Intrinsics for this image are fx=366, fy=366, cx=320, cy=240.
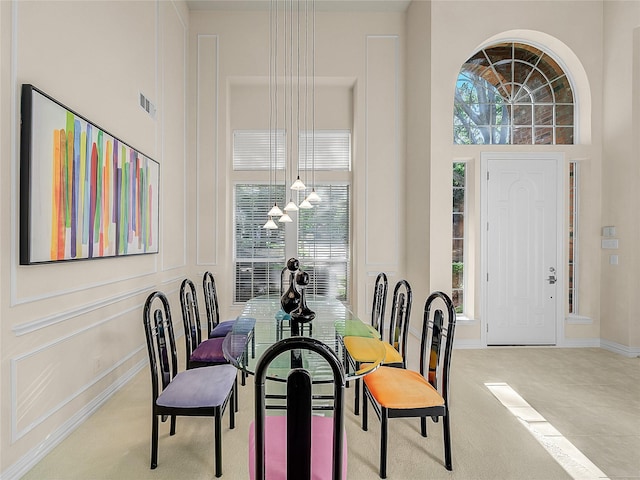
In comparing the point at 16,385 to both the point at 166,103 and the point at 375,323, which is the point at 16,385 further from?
the point at 166,103

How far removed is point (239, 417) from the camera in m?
2.57

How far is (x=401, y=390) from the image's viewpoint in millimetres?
1991

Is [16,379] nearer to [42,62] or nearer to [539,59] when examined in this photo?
[42,62]

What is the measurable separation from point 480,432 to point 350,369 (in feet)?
3.94

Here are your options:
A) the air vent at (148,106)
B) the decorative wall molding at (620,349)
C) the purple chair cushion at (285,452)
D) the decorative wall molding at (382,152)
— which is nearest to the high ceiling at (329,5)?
the decorative wall molding at (382,152)

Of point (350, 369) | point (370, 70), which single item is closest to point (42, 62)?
point (350, 369)

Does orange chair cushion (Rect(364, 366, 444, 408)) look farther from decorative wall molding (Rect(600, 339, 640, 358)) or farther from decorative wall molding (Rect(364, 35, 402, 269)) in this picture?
decorative wall molding (Rect(600, 339, 640, 358))

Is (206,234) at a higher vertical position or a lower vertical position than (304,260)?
higher

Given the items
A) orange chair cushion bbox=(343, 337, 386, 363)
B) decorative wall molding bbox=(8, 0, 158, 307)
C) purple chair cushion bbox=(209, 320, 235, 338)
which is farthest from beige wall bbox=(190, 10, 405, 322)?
decorative wall molding bbox=(8, 0, 158, 307)

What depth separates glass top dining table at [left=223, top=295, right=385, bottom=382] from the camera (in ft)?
5.90

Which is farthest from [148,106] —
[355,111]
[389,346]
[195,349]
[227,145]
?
[389,346]

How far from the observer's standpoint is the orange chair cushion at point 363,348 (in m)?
2.08

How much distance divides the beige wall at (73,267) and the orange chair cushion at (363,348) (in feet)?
5.78

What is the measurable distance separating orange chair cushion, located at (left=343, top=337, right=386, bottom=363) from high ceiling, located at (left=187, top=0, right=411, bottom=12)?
442 centimetres
